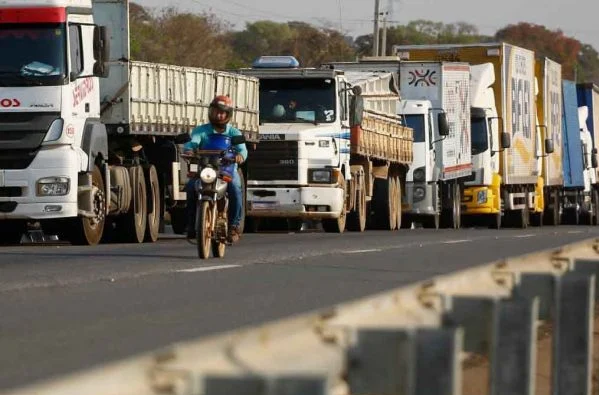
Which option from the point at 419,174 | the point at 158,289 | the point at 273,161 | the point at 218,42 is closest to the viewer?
the point at 158,289

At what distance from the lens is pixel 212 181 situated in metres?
17.0

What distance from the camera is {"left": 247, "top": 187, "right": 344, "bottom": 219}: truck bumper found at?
30.4 meters

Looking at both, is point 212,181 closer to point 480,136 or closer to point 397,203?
point 397,203

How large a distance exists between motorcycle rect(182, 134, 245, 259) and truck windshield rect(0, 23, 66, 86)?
5129 mm

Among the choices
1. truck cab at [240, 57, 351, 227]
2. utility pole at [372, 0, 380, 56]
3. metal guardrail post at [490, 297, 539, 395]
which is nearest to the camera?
metal guardrail post at [490, 297, 539, 395]

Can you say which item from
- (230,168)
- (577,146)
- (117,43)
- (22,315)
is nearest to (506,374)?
(22,315)

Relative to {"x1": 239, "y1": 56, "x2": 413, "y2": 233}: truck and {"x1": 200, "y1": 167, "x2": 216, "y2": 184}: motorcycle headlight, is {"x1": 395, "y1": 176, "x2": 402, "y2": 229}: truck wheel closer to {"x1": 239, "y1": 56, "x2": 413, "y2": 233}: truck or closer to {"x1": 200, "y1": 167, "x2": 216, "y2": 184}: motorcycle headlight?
{"x1": 239, "y1": 56, "x2": 413, "y2": 233}: truck

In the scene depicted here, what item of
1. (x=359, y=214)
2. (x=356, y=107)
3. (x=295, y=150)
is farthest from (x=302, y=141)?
(x=359, y=214)

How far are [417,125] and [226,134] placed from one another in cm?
2201

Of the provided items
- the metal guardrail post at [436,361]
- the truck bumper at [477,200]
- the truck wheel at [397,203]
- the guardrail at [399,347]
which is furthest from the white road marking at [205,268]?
the truck bumper at [477,200]

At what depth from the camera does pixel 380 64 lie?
38.3 metres

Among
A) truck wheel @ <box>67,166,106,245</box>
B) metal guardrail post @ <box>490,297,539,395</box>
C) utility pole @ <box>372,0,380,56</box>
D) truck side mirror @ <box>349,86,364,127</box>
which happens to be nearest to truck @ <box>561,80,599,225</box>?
utility pole @ <box>372,0,380,56</box>

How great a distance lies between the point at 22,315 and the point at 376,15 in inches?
2593

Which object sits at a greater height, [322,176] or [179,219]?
[322,176]
